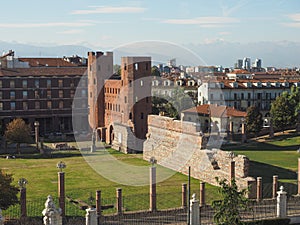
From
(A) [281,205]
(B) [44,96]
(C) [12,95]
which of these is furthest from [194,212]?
(B) [44,96]

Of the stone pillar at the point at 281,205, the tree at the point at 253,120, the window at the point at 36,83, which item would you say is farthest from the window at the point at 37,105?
the stone pillar at the point at 281,205

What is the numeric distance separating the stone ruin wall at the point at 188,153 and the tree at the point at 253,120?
1478cm

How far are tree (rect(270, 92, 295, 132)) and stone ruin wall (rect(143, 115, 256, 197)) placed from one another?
18397 millimetres

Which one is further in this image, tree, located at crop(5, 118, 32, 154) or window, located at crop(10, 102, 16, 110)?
window, located at crop(10, 102, 16, 110)

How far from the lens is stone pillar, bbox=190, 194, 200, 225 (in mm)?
21788

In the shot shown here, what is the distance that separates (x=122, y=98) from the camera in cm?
5456

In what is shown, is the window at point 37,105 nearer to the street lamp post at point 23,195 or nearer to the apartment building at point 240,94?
the apartment building at point 240,94

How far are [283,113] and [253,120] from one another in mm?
3869

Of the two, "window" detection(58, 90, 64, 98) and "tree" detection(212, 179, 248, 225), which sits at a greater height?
"window" detection(58, 90, 64, 98)

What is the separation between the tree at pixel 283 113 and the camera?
58156mm

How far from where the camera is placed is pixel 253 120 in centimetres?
5697

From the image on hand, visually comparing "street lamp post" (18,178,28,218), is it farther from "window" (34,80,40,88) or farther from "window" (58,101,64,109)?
"window" (58,101,64,109)

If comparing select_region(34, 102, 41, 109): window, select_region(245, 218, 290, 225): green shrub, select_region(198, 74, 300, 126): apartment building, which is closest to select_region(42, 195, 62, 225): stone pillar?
select_region(245, 218, 290, 225): green shrub

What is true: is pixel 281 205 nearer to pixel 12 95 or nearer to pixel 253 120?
pixel 253 120
